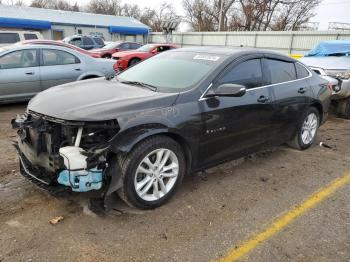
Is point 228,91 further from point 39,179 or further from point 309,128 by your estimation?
point 309,128

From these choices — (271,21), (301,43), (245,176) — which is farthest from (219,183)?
(271,21)

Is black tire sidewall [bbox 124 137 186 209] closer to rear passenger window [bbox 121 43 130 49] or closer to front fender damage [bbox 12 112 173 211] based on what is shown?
front fender damage [bbox 12 112 173 211]

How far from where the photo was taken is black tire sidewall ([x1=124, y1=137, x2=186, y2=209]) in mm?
3264

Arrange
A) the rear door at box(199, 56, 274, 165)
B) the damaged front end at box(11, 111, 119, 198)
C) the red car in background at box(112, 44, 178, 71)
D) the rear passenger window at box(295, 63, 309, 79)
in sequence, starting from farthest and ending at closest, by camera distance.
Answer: the red car in background at box(112, 44, 178, 71) → the rear passenger window at box(295, 63, 309, 79) → the rear door at box(199, 56, 274, 165) → the damaged front end at box(11, 111, 119, 198)

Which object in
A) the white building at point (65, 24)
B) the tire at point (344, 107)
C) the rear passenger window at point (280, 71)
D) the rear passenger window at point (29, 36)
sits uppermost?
the white building at point (65, 24)

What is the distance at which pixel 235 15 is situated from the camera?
4578 cm

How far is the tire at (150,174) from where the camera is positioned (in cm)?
327

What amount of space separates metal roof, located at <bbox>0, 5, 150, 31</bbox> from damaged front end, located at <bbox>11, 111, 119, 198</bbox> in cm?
3237

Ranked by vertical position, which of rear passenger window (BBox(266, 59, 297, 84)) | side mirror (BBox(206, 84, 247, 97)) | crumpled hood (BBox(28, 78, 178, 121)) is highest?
rear passenger window (BBox(266, 59, 297, 84))

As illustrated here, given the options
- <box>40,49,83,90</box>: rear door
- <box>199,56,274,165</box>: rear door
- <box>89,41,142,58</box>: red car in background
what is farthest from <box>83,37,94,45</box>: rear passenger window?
<box>199,56,274,165</box>: rear door

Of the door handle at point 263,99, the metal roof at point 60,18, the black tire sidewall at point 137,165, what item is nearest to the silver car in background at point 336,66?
the door handle at point 263,99

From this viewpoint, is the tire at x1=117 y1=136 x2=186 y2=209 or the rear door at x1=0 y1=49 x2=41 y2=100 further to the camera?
the rear door at x1=0 y1=49 x2=41 y2=100

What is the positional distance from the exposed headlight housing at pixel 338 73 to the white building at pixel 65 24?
30.3m

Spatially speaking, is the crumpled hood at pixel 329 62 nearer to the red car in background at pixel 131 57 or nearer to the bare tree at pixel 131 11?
the red car in background at pixel 131 57
